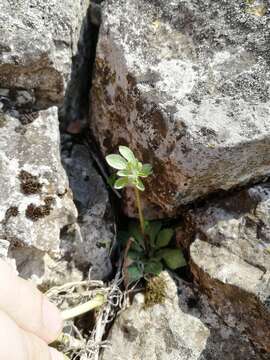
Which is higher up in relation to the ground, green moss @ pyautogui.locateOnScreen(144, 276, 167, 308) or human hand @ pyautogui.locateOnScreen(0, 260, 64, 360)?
human hand @ pyautogui.locateOnScreen(0, 260, 64, 360)

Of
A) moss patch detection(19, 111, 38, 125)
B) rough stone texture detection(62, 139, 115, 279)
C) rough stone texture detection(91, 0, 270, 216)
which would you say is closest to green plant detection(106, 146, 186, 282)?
rough stone texture detection(62, 139, 115, 279)

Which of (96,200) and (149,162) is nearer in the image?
(149,162)

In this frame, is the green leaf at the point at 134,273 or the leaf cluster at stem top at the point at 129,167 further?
the green leaf at the point at 134,273

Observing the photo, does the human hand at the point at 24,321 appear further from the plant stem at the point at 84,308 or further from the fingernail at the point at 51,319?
the plant stem at the point at 84,308

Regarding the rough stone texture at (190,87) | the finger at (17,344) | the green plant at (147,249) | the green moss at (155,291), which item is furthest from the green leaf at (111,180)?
the finger at (17,344)

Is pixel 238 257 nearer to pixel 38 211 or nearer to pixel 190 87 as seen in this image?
pixel 190 87

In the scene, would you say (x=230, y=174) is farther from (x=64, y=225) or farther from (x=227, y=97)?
(x=64, y=225)

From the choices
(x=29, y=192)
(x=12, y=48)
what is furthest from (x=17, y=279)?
(x=12, y=48)

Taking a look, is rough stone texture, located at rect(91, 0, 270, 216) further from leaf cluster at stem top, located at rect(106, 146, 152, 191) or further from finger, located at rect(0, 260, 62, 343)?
finger, located at rect(0, 260, 62, 343)
